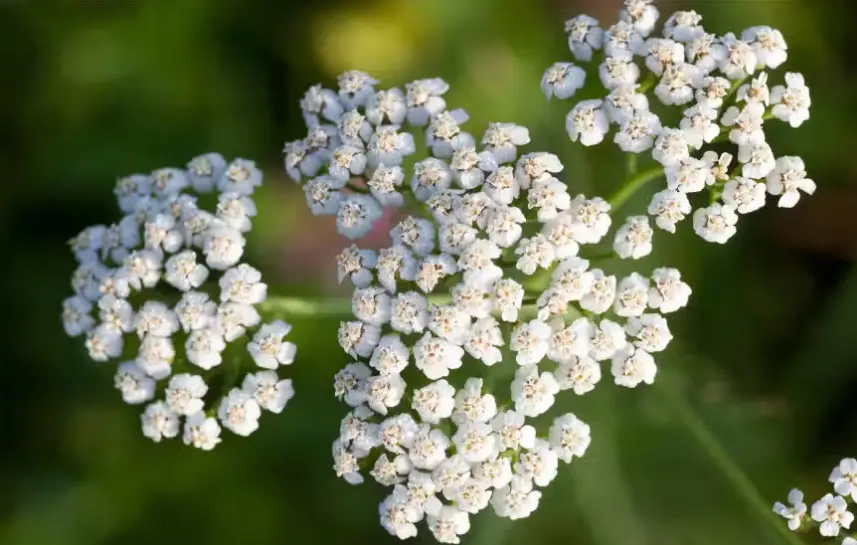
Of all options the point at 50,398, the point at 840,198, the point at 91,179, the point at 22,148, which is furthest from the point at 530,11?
the point at 50,398

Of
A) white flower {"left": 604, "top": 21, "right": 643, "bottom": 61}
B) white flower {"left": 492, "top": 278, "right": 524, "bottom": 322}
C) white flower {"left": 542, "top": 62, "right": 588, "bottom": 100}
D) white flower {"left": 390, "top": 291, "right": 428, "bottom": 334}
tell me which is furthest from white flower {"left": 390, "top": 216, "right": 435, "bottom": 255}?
white flower {"left": 604, "top": 21, "right": 643, "bottom": 61}

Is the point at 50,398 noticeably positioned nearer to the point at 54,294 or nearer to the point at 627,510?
the point at 54,294

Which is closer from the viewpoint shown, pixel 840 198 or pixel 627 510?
pixel 627 510

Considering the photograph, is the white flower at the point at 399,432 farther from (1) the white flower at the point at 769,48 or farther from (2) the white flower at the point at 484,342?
(1) the white flower at the point at 769,48

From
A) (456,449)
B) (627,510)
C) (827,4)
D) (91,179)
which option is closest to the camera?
(456,449)

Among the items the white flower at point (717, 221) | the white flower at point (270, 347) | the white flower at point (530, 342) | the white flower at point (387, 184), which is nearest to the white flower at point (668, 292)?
the white flower at point (717, 221)

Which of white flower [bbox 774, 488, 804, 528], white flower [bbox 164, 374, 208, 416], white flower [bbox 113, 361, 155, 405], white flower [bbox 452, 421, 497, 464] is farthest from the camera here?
white flower [bbox 113, 361, 155, 405]

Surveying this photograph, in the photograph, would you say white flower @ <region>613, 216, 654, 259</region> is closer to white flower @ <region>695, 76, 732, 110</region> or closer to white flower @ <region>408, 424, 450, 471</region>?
white flower @ <region>695, 76, 732, 110</region>

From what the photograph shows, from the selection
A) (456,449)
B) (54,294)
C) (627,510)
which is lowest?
(456,449)
